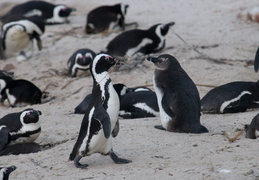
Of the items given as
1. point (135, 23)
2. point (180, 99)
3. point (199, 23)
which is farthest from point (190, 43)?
point (180, 99)

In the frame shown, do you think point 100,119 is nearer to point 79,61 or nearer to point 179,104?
point 179,104

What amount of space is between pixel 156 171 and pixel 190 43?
5.26 m

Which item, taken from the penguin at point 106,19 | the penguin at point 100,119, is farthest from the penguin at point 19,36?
the penguin at point 100,119

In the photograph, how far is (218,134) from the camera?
5.80 metres

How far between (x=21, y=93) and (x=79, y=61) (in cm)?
109

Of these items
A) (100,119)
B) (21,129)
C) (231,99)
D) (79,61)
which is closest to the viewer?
(100,119)

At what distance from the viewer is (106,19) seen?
11.5m

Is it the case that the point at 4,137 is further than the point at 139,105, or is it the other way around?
the point at 139,105

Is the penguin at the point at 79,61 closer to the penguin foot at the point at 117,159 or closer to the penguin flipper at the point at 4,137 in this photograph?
the penguin flipper at the point at 4,137

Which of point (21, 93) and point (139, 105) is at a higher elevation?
point (139, 105)

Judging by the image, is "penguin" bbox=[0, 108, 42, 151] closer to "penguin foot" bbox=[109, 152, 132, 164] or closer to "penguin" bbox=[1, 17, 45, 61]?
"penguin foot" bbox=[109, 152, 132, 164]

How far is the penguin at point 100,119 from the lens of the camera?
4918 millimetres

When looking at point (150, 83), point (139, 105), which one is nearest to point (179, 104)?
point (139, 105)

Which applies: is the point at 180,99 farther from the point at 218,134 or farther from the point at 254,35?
the point at 254,35
